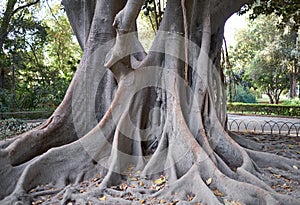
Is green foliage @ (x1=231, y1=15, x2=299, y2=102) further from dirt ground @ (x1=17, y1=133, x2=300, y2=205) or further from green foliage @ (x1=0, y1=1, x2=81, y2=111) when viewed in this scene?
dirt ground @ (x1=17, y1=133, x2=300, y2=205)

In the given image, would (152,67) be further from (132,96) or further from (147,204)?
(147,204)

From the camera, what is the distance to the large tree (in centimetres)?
349

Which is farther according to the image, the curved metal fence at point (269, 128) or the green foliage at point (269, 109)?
the green foliage at point (269, 109)

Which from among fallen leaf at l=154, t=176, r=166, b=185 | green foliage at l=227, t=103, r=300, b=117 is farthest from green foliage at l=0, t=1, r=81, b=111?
green foliage at l=227, t=103, r=300, b=117

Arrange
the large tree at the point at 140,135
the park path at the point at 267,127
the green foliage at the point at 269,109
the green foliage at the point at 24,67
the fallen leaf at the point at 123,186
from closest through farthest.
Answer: the large tree at the point at 140,135
the fallen leaf at the point at 123,186
the park path at the point at 267,127
the green foliage at the point at 24,67
the green foliage at the point at 269,109

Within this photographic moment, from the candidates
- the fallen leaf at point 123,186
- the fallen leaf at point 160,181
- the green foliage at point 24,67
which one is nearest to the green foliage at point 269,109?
the green foliage at point 24,67

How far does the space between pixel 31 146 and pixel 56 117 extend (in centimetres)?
58

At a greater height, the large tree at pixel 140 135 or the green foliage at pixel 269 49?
Answer: the green foliage at pixel 269 49

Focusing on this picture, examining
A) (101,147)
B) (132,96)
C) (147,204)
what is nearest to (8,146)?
(101,147)

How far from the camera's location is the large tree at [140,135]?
3.49 metres

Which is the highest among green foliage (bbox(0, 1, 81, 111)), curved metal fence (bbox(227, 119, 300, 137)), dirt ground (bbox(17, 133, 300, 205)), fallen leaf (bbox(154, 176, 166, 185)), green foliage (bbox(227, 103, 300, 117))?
green foliage (bbox(0, 1, 81, 111))

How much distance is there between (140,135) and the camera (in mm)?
4605

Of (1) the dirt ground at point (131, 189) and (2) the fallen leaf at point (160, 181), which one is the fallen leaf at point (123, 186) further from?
A: (2) the fallen leaf at point (160, 181)

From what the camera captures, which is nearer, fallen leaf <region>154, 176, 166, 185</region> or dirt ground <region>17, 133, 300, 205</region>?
dirt ground <region>17, 133, 300, 205</region>
